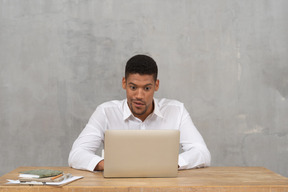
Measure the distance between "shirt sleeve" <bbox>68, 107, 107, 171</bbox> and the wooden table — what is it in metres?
0.11

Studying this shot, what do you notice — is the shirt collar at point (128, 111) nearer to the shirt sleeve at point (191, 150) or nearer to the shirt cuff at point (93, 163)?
the shirt sleeve at point (191, 150)

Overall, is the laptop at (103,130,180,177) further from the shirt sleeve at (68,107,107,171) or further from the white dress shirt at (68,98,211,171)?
the white dress shirt at (68,98,211,171)

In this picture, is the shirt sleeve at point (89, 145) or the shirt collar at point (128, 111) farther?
the shirt collar at point (128, 111)

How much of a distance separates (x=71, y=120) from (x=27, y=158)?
0.64 meters

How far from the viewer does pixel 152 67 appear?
2498mm

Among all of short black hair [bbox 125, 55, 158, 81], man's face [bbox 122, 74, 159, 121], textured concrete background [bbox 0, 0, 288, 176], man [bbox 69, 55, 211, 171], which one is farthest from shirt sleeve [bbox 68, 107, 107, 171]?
textured concrete background [bbox 0, 0, 288, 176]

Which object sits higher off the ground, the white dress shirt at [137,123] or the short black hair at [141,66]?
the short black hair at [141,66]

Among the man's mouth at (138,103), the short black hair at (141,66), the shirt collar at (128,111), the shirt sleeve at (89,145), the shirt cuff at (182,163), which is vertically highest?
the short black hair at (141,66)

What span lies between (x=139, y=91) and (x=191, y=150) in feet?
1.72

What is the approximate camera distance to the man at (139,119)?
2.20 metres

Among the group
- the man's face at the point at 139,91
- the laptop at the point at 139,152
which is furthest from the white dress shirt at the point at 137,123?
the laptop at the point at 139,152

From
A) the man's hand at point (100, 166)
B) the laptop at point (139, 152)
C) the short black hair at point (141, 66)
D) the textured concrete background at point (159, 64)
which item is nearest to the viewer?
the laptop at point (139, 152)

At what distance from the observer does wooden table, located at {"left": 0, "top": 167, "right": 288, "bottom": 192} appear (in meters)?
1.62

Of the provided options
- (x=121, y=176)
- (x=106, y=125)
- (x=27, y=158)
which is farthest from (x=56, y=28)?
(x=121, y=176)
